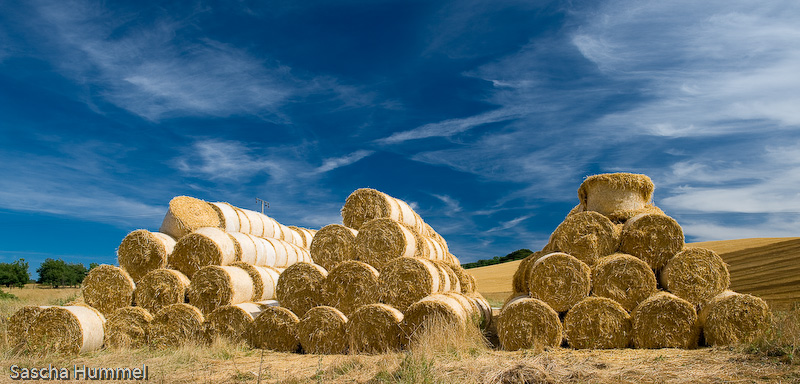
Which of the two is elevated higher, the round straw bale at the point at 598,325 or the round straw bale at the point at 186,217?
the round straw bale at the point at 186,217

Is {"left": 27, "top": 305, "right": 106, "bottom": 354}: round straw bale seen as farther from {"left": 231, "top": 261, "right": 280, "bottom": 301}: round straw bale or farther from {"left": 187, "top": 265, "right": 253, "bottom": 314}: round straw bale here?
{"left": 231, "top": 261, "right": 280, "bottom": 301}: round straw bale

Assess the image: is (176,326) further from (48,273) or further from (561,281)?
(48,273)

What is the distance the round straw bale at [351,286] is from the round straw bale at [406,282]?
182mm

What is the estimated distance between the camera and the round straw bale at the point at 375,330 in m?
7.99

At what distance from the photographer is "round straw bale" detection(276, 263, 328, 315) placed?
8898 millimetres

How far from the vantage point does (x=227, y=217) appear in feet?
37.1

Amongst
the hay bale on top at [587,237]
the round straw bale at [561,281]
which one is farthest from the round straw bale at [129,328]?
the hay bale on top at [587,237]

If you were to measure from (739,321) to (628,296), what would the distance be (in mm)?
1472

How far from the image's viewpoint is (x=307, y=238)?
1469 centimetres

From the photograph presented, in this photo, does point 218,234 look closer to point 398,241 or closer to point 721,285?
point 398,241

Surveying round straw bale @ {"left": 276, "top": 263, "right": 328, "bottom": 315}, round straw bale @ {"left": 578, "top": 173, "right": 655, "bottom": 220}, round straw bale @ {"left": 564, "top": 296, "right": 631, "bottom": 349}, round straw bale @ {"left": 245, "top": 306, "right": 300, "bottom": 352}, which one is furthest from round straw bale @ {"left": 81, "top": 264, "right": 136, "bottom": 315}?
round straw bale @ {"left": 578, "top": 173, "right": 655, "bottom": 220}

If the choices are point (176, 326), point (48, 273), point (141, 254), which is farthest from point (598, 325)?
point (48, 273)

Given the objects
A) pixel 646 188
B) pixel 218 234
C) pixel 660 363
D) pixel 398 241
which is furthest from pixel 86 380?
pixel 646 188

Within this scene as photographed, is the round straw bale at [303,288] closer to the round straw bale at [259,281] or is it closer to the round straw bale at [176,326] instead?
the round straw bale at [259,281]
